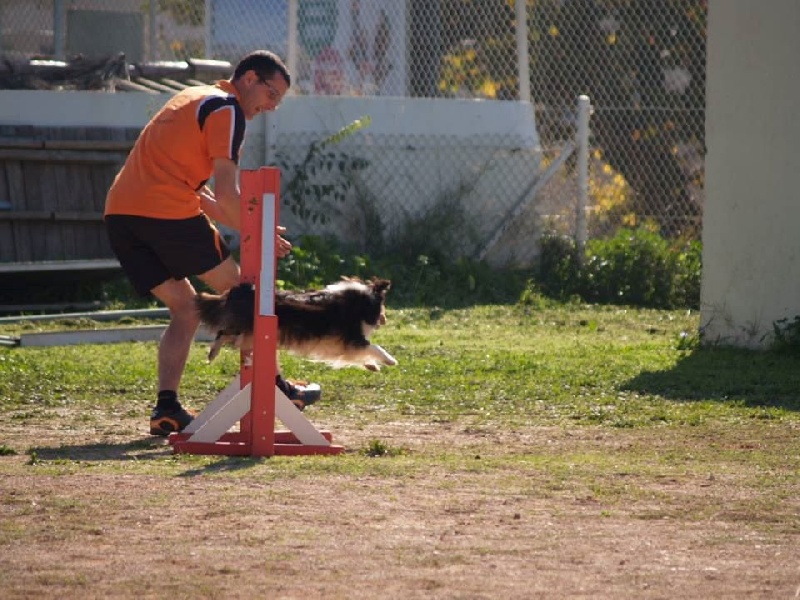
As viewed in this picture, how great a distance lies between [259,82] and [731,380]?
3.56 m

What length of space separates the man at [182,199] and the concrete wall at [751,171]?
425cm

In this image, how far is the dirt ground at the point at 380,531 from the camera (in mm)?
4066

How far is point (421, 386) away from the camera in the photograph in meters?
8.44

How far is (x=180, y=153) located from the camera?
21.8 feet

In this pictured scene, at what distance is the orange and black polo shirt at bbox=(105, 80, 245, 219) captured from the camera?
655 centimetres

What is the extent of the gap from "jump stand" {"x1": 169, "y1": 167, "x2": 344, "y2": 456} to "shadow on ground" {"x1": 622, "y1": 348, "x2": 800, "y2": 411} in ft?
8.88

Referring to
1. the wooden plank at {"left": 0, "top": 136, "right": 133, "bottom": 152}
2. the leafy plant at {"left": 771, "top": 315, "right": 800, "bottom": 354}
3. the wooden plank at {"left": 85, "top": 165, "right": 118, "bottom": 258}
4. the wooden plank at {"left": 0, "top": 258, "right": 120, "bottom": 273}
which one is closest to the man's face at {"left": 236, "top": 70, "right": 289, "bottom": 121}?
the leafy plant at {"left": 771, "top": 315, "right": 800, "bottom": 354}

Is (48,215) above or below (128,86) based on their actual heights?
below

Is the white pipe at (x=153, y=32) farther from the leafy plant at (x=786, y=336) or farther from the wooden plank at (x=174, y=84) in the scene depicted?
the leafy plant at (x=786, y=336)

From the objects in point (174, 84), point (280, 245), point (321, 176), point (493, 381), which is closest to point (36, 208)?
point (174, 84)

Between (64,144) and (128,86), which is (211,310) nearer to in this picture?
(64,144)

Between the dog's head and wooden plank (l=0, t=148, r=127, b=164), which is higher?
wooden plank (l=0, t=148, r=127, b=164)

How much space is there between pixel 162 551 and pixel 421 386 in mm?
4154

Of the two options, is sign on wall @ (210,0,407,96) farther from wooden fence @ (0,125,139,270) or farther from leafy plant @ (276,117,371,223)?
wooden fence @ (0,125,139,270)
